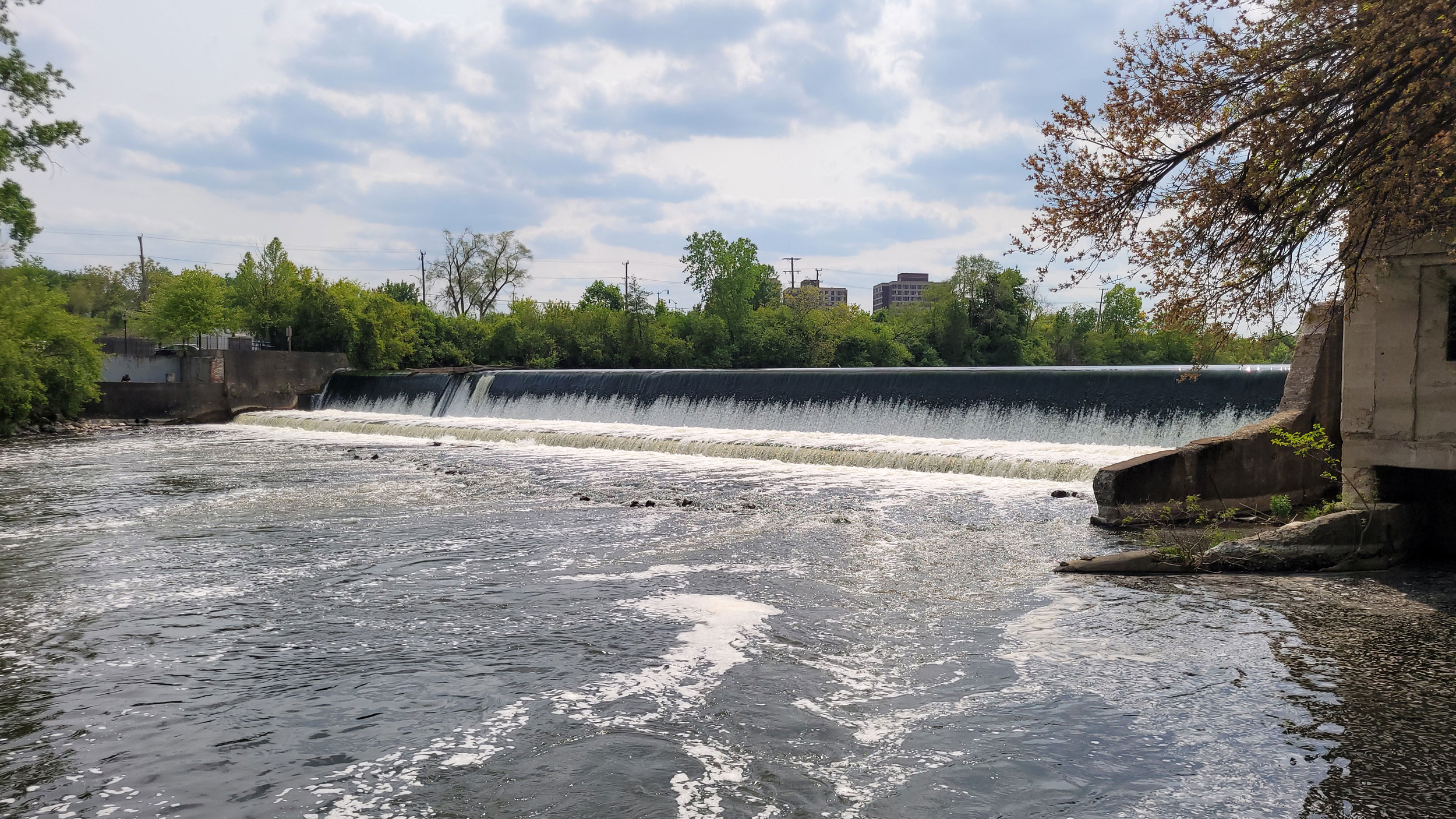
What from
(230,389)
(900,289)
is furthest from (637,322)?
(900,289)

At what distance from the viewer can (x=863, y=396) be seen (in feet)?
74.5

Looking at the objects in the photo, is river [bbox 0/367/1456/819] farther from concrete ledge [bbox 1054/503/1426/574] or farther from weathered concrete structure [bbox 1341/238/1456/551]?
weathered concrete structure [bbox 1341/238/1456/551]

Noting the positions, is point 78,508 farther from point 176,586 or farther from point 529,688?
point 529,688

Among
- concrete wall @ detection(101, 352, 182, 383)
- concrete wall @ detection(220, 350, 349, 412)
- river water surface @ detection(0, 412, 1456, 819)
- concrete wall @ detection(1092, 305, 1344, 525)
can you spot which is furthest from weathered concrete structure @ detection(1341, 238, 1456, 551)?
concrete wall @ detection(101, 352, 182, 383)

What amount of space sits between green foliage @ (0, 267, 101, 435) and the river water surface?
18409mm

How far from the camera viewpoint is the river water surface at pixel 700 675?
466 centimetres

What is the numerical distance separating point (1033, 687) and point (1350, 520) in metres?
5.37

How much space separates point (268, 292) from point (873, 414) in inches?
1768

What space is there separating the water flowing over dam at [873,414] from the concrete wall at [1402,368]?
2.54m

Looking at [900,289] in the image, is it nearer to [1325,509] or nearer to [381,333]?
[381,333]

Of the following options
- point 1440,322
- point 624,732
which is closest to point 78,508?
point 624,732

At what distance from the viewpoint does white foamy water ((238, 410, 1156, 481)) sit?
52.7 ft

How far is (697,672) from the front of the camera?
646cm

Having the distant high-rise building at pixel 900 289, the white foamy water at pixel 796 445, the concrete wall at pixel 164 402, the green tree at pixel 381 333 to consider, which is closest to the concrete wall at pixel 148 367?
the green tree at pixel 381 333
